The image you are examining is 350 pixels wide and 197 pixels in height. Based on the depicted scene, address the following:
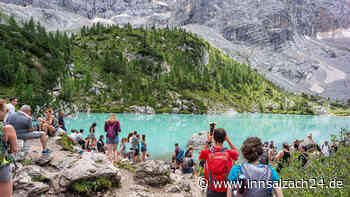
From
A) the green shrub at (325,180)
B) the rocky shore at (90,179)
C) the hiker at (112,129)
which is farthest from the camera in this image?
the hiker at (112,129)

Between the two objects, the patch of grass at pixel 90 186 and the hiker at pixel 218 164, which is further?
the patch of grass at pixel 90 186

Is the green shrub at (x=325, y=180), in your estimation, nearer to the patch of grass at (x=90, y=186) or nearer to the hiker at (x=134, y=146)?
the patch of grass at (x=90, y=186)

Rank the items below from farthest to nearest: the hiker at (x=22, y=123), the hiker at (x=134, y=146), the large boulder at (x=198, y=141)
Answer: the large boulder at (x=198, y=141)
the hiker at (x=134, y=146)
the hiker at (x=22, y=123)

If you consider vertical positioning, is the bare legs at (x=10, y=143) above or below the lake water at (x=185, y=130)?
above

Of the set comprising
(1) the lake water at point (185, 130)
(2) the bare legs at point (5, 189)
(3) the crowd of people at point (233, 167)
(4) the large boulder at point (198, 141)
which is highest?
(3) the crowd of people at point (233, 167)

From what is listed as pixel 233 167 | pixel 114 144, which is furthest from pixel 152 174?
pixel 233 167

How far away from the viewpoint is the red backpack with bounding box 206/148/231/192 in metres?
4.58

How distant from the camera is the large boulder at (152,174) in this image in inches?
379

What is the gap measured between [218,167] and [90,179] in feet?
16.4

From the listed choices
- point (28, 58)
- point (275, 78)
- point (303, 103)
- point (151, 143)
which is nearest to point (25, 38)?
point (28, 58)

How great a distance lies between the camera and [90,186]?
7.52 metres

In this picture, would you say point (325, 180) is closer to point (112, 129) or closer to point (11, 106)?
point (112, 129)

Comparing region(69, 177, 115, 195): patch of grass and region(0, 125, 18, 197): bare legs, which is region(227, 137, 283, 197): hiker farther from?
region(69, 177, 115, 195): patch of grass

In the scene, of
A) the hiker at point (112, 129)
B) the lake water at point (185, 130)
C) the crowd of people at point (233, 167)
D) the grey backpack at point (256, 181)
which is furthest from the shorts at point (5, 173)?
the lake water at point (185, 130)
